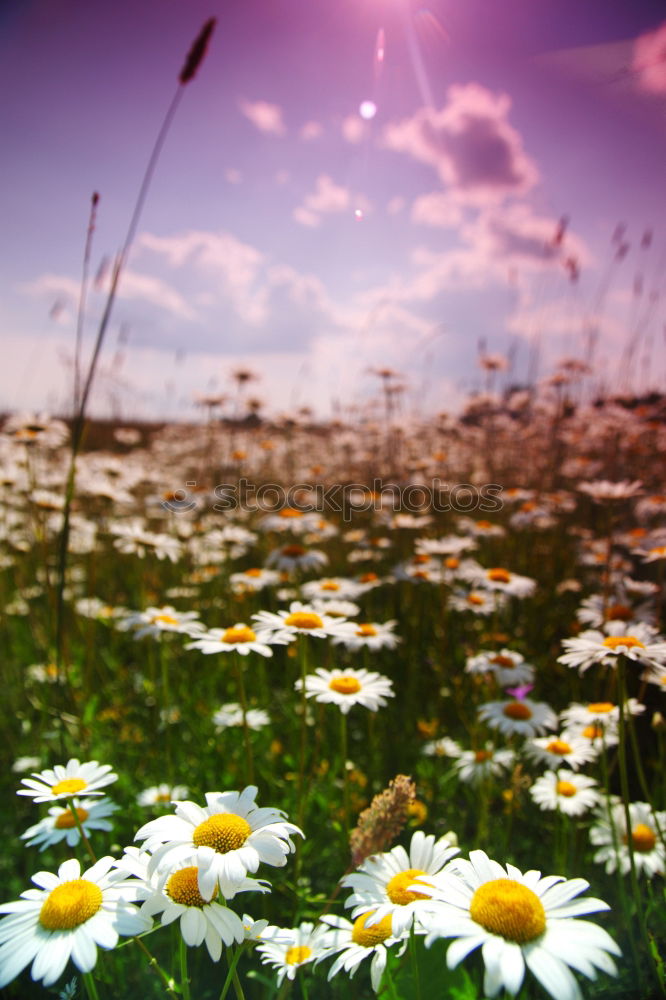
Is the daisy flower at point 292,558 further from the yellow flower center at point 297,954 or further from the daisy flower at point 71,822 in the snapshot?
the yellow flower center at point 297,954

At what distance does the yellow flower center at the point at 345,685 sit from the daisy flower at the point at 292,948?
0.54 metres

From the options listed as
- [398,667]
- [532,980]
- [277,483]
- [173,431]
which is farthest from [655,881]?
[173,431]

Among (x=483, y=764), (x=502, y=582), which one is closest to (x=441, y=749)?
(x=483, y=764)

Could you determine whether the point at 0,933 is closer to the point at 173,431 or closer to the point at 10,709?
the point at 10,709

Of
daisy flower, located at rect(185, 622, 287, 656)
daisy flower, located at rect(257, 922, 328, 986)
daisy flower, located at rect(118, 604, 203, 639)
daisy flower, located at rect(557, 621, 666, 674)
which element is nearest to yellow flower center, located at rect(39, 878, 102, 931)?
daisy flower, located at rect(257, 922, 328, 986)

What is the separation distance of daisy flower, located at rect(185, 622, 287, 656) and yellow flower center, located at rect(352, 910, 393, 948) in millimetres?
626

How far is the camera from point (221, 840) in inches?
33.4

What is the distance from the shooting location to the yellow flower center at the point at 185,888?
820 mm

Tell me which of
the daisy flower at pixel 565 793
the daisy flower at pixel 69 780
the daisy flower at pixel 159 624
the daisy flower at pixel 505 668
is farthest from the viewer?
the daisy flower at pixel 505 668

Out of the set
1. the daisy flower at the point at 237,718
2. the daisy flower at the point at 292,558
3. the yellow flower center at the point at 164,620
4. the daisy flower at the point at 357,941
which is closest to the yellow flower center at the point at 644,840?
the daisy flower at the point at 357,941

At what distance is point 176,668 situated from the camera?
3.11 m

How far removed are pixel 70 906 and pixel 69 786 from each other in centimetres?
38

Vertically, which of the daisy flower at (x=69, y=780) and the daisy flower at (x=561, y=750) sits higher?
the daisy flower at (x=69, y=780)

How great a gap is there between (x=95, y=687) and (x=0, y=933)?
2495 mm
